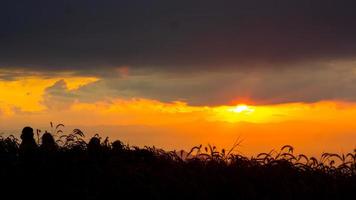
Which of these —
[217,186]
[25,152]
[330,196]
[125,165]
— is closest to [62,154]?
[25,152]

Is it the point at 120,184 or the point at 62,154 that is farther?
the point at 62,154

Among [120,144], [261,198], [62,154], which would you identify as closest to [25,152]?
[62,154]

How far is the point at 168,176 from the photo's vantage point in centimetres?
939

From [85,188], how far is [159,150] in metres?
2.51

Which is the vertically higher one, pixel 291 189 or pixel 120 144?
pixel 120 144

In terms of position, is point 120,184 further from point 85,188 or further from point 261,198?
point 261,198

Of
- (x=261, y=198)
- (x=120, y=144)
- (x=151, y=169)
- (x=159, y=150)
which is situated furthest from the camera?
(x=120, y=144)

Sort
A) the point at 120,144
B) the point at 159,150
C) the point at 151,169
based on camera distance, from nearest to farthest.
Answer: the point at 151,169
the point at 159,150
the point at 120,144

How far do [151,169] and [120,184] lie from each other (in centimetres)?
81

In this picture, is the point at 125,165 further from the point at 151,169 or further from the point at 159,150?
the point at 159,150

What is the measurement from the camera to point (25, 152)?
11.0m

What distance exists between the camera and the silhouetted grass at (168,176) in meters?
9.06

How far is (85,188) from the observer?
9.10 m

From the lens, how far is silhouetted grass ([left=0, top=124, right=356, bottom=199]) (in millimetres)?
9062
